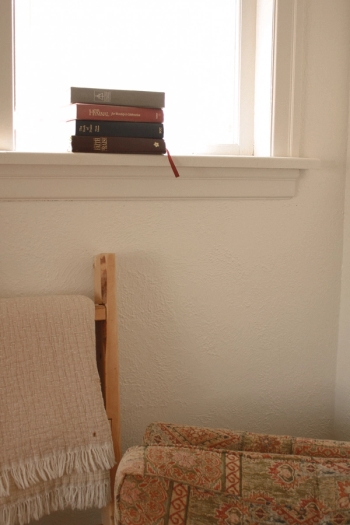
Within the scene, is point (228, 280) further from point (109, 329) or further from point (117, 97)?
point (117, 97)

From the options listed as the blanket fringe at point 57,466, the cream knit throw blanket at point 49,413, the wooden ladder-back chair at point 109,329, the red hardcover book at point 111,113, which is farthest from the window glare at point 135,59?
the blanket fringe at point 57,466

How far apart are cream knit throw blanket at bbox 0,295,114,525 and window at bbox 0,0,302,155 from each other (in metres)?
0.42

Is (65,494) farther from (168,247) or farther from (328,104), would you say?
(328,104)

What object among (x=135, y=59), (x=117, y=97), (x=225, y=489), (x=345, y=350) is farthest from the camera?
(x=345, y=350)

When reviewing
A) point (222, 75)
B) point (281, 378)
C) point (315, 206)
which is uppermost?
point (222, 75)

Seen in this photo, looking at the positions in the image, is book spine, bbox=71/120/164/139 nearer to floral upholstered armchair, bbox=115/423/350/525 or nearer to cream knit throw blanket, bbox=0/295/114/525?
cream knit throw blanket, bbox=0/295/114/525

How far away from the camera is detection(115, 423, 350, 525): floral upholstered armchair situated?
1019 mm

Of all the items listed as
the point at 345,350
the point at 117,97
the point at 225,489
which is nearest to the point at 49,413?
the point at 225,489

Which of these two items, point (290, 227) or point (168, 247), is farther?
point (290, 227)

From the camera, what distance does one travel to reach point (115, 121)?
4.25 ft

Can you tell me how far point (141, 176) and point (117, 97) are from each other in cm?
19

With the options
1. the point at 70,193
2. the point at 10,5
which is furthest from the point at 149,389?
the point at 10,5

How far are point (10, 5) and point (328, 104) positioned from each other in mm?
838

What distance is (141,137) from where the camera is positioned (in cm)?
132
